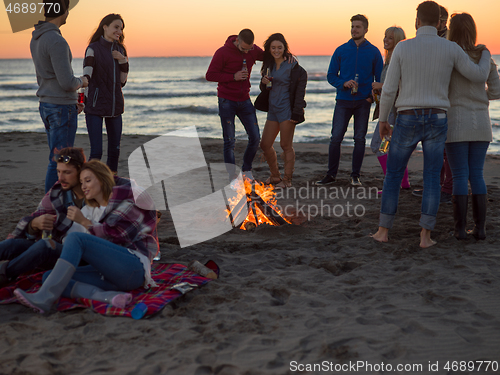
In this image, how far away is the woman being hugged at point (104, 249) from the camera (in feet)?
9.93

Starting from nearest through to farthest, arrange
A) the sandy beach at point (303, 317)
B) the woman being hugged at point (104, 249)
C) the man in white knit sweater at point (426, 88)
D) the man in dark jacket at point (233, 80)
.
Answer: the sandy beach at point (303, 317) < the woman being hugged at point (104, 249) < the man in white knit sweater at point (426, 88) < the man in dark jacket at point (233, 80)

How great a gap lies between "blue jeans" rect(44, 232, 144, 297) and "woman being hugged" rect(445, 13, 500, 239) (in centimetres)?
296

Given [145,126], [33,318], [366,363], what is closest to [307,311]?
[366,363]

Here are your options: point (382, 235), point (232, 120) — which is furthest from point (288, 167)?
point (382, 235)

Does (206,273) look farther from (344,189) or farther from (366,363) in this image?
(344,189)

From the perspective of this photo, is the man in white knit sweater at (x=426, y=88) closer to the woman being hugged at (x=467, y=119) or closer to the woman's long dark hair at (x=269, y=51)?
the woman being hugged at (x=467, y=119)

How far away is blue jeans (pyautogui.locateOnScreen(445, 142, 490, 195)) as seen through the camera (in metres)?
4.19

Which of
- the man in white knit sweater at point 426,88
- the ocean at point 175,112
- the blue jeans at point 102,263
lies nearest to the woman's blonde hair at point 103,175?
the blue jeans at point 102,263

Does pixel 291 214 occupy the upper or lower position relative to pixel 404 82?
lower

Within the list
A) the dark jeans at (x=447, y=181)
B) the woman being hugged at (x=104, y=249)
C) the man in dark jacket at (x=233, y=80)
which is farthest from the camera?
the man in dark jacket at (x=233, y=80)

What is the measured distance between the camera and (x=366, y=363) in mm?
2498

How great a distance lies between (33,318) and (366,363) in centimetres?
212

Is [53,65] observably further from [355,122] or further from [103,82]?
[355,122]

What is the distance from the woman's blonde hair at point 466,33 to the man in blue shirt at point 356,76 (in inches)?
87.2
